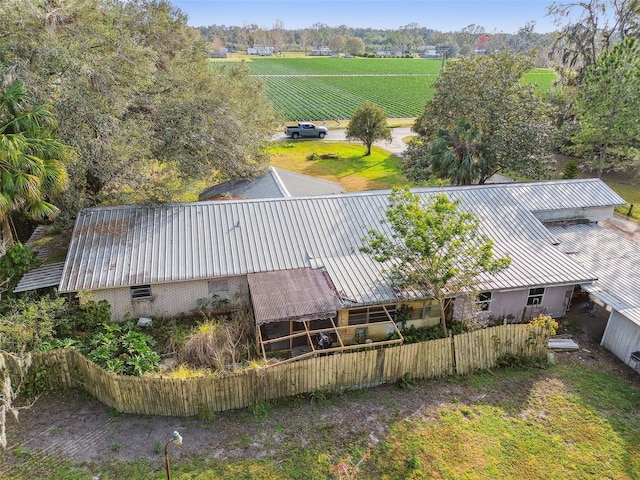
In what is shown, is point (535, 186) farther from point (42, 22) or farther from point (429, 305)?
point (42, 22)

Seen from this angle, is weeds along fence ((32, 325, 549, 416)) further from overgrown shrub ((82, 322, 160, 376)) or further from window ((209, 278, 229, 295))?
window ((209, 278, 229, 295))

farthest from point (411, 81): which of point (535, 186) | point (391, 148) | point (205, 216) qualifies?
point (205, 216)

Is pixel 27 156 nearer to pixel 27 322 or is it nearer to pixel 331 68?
pixel 27 322

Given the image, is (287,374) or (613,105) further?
(613,105)

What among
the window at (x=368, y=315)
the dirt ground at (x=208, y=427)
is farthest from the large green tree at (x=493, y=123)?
the dirt ground at (x=208, y=427)

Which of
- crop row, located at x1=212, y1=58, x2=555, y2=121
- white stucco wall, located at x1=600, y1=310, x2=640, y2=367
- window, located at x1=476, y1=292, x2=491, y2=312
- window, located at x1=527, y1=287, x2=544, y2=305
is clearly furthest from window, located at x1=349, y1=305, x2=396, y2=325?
crop row, located at x1=212, y1=58, x2=555, y2=121

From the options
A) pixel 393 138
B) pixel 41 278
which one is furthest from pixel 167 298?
pixel 393 138
